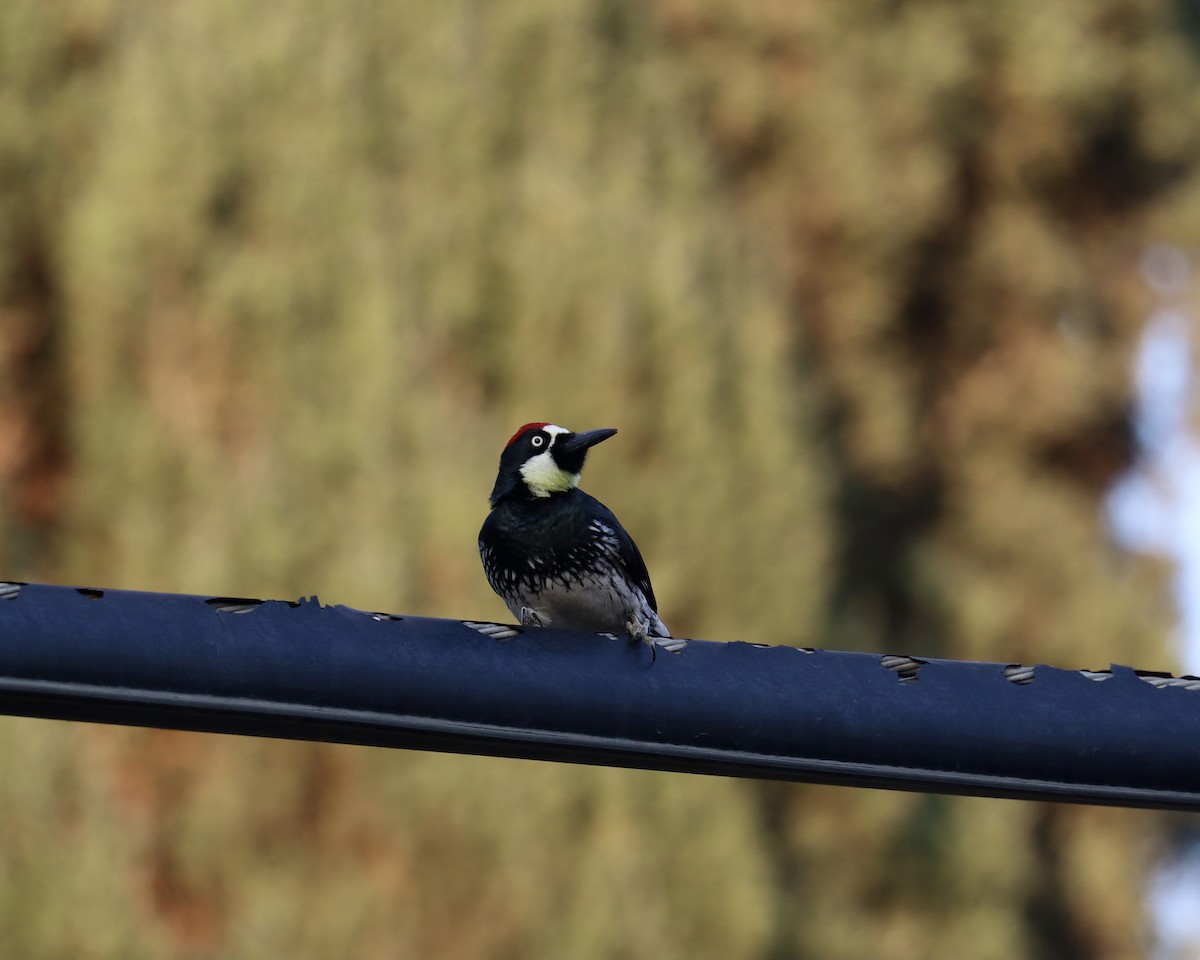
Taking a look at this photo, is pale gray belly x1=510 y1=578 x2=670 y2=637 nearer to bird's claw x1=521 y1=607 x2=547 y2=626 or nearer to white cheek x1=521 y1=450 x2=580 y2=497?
bird's claw x1=521 y1=607 x2=547 y2=626

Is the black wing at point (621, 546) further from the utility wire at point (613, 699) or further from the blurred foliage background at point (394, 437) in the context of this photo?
the blurred foliage background at point (394, 437)

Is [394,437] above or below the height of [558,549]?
above

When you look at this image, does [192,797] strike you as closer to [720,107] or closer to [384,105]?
[384,105]

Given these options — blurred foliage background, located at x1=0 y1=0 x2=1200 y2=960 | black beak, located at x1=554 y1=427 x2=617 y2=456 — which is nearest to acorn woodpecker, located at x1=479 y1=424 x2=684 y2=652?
black beak, located at x1=554 y1=427 x2=617 y2=456

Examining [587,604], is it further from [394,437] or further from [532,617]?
[394,437]

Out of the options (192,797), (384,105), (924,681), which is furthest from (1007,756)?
(384,105)

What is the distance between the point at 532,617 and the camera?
121 inches

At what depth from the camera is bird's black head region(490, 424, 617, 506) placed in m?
3.08

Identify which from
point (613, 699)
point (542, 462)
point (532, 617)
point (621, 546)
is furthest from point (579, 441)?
point (613, 699)

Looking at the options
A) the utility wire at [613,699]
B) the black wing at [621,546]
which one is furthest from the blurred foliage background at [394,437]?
the utility wire at [613,699]

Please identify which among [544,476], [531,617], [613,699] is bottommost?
Result: [613,699]

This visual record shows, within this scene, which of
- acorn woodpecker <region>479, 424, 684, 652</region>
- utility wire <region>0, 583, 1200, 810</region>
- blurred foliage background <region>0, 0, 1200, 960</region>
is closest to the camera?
utility wire <region>0, 583, 1200, 810</region>

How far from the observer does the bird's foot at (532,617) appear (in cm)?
306

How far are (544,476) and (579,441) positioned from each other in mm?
102
